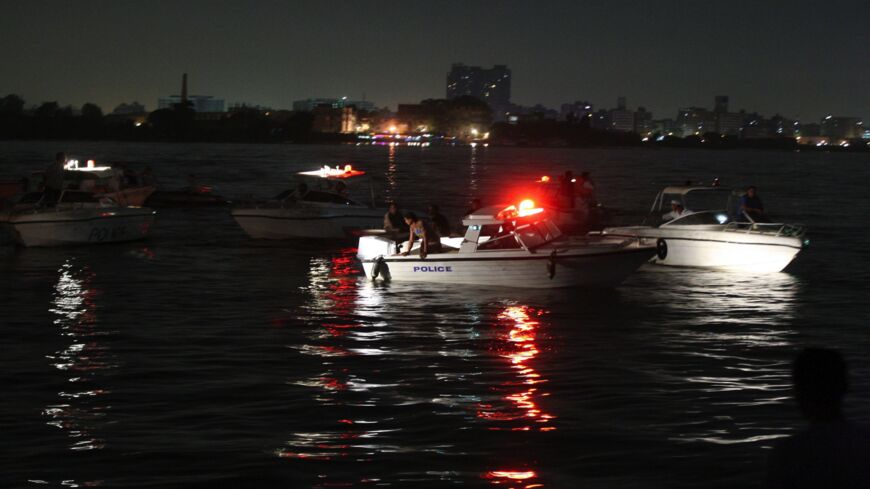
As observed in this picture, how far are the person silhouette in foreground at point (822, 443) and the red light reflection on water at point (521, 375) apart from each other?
6.97m

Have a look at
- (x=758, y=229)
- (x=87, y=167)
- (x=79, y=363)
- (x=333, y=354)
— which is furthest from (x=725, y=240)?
(x=87, y=167)

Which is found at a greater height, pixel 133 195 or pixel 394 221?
pixel 394 221

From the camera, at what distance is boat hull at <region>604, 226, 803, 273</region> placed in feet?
85.0

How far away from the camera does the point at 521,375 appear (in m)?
14.8

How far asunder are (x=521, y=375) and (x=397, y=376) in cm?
164

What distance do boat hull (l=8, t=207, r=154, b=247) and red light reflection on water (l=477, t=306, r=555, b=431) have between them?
15.5 metres

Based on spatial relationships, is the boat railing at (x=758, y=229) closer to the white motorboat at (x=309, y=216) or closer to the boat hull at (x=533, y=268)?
the boat hull at (x=533, y=268)

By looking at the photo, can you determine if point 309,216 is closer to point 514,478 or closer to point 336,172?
point 336,172

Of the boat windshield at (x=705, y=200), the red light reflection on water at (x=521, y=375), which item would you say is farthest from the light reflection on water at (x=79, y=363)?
the boat windshield at (x=705, y=200)

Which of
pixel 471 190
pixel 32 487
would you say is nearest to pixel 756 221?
pixel 32 487

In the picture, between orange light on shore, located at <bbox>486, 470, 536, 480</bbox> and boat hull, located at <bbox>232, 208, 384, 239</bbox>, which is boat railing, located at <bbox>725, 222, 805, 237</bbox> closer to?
boat hull, located at <bbox>232, 208, 384, 239</bbox>

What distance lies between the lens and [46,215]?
30891 millimetres

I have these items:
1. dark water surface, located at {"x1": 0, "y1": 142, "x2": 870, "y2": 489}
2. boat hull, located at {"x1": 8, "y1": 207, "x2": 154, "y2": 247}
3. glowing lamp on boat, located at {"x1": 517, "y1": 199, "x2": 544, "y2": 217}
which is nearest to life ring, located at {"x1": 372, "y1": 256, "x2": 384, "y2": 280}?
dark water surface, located at {"x1": 0, "y1": 142, "x2": 870, "y2": 489}

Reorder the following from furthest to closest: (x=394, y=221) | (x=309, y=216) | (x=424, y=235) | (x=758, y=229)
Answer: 1. (x=309, y=216)
2. (x=758, y=229)
3. (x=394, y=221)
4. (x=424, y=235)
